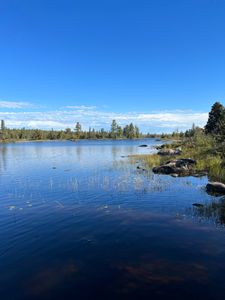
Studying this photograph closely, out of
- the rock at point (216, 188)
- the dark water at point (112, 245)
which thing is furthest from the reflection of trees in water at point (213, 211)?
the rock at point (216, 188)

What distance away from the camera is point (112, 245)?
13039 mm

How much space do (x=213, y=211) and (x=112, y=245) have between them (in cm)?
771

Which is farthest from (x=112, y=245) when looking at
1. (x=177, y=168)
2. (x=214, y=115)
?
(x=214, y=115)

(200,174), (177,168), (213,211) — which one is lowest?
(213,211)

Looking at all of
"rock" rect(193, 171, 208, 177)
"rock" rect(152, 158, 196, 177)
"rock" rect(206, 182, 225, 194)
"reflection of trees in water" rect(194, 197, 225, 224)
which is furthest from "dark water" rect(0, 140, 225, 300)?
"rock" rect(152, 158, 196, 177)

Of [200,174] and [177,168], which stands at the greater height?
[177,168]

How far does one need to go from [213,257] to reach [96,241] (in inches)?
210

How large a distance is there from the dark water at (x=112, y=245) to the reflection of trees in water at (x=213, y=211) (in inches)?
2.2

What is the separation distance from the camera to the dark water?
9.52m

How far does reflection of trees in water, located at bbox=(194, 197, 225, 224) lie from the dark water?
2.2 inches

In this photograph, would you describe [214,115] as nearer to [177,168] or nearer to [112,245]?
[177,168]

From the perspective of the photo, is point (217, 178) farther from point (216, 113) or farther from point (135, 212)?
point (216, 113)

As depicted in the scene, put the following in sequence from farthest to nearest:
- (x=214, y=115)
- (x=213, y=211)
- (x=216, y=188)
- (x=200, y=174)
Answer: (x=214, y=115)
(x=200, y=174)
(x=216, y=188)
(x=213, y=211)

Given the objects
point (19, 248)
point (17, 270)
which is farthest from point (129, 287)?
point (19, 248)
